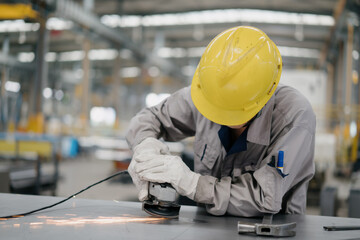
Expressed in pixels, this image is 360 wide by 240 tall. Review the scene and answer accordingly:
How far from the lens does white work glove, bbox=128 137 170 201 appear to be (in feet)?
4.16

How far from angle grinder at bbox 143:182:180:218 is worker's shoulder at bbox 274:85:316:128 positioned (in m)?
0.53

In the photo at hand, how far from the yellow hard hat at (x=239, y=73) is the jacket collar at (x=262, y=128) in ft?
0.28

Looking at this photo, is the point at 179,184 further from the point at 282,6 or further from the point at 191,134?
the point at 282,6

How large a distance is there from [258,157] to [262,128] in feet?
0.44

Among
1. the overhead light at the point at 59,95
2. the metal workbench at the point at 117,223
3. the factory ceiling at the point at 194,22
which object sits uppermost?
the factory ceiling at the point at 194,22

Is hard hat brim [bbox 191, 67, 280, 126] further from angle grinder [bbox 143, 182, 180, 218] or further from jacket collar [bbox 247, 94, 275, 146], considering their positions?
angle grinder [bbox 143, 182, 180, 218]

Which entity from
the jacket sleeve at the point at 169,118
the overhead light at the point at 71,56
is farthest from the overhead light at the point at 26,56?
the jacket sleeve at the point at 169,118

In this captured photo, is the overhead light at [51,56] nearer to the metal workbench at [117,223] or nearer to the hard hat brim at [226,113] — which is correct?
the metal workbench at [117,223]

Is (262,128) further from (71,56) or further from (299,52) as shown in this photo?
(71,56)

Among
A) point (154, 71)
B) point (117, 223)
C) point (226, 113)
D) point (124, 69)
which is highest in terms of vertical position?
point (124, 69)

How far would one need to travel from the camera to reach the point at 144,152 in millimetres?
1333

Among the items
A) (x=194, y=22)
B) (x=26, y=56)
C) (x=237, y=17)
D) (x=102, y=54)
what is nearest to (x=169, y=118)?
(x=237, y=17)

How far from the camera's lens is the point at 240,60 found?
1181mm

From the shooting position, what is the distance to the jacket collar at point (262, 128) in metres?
1.36
